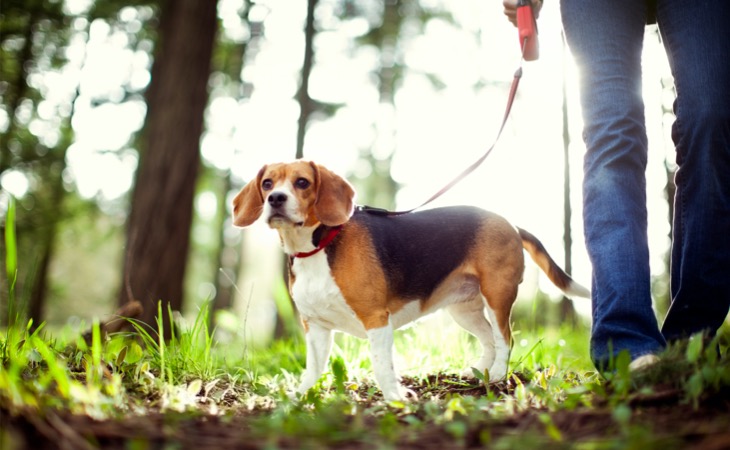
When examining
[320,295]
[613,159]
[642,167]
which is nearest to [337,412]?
[320,295]

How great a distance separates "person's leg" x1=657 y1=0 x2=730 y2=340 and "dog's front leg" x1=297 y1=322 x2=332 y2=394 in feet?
6.43

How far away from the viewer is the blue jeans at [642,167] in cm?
260

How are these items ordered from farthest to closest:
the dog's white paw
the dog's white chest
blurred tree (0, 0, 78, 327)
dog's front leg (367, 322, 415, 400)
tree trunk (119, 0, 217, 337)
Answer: blurred tree (0, 0, 78, 327) → tree trunk (119, 0, 217, 337) → the dog's white paw → the dog's white chest → dog's front leg (367, 322, 415, 400)

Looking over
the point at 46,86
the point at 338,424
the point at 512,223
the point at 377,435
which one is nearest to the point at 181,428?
the point at 338,424

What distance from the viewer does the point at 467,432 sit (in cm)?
173

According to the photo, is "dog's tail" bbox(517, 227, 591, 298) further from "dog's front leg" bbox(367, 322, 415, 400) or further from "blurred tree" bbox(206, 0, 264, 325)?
"blurred tree" bbox(206, 0, 264, 325)

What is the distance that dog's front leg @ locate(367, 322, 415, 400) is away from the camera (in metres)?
3.07

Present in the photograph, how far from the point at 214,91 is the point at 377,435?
15051 millimetres

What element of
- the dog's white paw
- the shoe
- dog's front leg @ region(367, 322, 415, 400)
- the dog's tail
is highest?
the dog's tail

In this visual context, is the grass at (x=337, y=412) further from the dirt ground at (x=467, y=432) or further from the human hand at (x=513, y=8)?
the human hand at (x=513, y=8)

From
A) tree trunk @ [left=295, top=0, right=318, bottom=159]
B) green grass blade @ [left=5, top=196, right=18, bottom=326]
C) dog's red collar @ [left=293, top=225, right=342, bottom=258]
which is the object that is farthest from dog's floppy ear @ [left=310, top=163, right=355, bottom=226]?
tree trunk @ [left=295, top=0, right=318, bottom=159]

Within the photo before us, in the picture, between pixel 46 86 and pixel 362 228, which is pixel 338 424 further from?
pixel 46 86

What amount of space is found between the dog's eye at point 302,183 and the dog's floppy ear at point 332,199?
0.07m

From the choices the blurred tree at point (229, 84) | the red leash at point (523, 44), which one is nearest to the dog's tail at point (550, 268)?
the red leash at point (523, 44)
